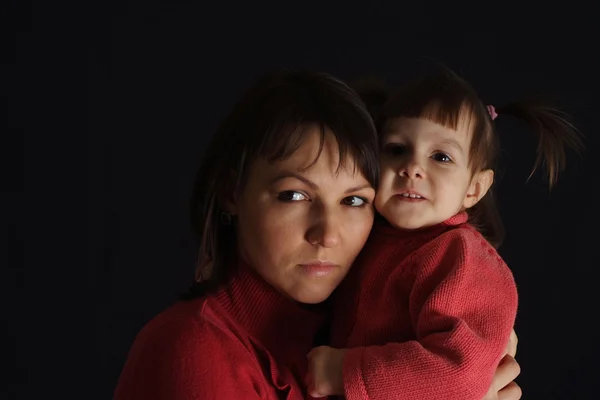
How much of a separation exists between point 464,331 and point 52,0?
2.14 m

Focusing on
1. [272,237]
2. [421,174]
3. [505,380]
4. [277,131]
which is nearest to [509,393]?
[505,380]

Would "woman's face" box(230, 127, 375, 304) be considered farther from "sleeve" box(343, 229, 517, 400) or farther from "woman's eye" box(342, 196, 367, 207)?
"sleeve" box(343, 229, 517, 400)

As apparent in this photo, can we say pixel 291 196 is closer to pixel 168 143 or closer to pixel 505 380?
pixel 505 380

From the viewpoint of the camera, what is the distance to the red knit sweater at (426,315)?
1217mm

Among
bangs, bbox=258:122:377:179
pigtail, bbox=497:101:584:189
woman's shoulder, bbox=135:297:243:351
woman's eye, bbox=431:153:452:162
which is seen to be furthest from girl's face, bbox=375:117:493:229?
woman's shoulder, bbox=135:297:243:351

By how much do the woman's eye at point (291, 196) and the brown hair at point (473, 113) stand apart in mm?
252

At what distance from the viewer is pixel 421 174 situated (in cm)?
138

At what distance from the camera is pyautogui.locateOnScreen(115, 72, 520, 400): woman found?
49.0 inches

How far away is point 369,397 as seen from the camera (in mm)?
1210

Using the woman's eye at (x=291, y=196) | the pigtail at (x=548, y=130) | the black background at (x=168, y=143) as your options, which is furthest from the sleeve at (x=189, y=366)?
the black background at (x=168, y=143)

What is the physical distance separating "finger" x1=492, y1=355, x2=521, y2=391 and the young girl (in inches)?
6.7

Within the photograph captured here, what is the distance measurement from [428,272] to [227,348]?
14.3 inches

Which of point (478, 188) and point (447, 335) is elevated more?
point (478, 188)

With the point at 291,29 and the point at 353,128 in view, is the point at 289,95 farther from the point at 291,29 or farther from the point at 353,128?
the point at 291,29
